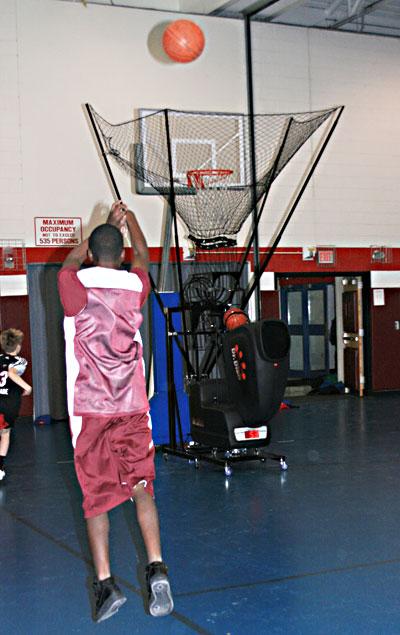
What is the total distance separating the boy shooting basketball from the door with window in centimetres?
1396

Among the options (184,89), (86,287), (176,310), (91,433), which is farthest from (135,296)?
(184,89)

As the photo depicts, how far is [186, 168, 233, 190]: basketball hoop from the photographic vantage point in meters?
10.5

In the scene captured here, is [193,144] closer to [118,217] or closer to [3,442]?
[3,442]

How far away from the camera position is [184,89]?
1294cm

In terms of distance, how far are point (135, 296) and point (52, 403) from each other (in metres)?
8.25

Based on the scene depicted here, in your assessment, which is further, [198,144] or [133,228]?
[198,144]

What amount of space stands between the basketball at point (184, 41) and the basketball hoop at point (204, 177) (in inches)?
70.6

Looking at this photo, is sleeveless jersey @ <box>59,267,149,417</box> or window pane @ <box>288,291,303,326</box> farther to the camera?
window pane @ <box>288,291,303,326</box>

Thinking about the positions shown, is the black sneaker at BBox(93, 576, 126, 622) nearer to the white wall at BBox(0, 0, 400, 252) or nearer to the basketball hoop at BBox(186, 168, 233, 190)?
the basketball hoop at BBox(186, 168, 233, 190)

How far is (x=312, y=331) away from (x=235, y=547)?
13146 millimetres

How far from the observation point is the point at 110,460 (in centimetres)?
396

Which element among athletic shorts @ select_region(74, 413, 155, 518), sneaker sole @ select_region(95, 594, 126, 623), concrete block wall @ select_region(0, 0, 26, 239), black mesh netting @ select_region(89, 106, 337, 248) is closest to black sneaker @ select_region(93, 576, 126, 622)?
sneaker sole @ select_region(95, 594, 126, 623)

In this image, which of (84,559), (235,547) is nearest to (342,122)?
(235,547)

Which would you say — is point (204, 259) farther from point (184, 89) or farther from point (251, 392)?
point (251, 392)
